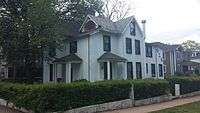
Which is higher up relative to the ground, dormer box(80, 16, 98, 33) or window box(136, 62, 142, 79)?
dormer box(80, 16, 98, 33)

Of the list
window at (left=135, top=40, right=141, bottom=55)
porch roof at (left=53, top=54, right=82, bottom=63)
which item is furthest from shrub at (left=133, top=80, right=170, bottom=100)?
window at (left=135, top=40, right=141, bottom=55)

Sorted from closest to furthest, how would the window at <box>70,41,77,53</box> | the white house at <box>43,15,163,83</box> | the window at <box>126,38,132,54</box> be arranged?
the white house at <box>43,15,163,83</box>
the window at <box>70,41,77,53</box>
the window at <box>126,38,132,54</box>

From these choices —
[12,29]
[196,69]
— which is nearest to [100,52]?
[12,29]

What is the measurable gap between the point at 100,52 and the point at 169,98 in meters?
9.75

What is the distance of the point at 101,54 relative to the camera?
34281mm

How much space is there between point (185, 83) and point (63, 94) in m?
15.9

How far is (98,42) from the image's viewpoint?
34.0 metres

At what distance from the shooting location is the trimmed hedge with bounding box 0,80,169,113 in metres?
17.9

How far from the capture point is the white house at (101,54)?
3366 cm

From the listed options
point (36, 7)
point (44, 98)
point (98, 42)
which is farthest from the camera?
point (98, 42)

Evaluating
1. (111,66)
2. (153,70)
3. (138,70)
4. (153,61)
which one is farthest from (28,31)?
(153,70)

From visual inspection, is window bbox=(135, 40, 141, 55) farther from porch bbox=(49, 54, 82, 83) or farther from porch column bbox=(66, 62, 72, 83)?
porch column bbox=(66, 62, 72, 83)

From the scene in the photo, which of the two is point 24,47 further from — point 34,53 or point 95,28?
point 95,28

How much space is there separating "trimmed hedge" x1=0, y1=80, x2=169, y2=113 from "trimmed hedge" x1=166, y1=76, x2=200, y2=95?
623cm
